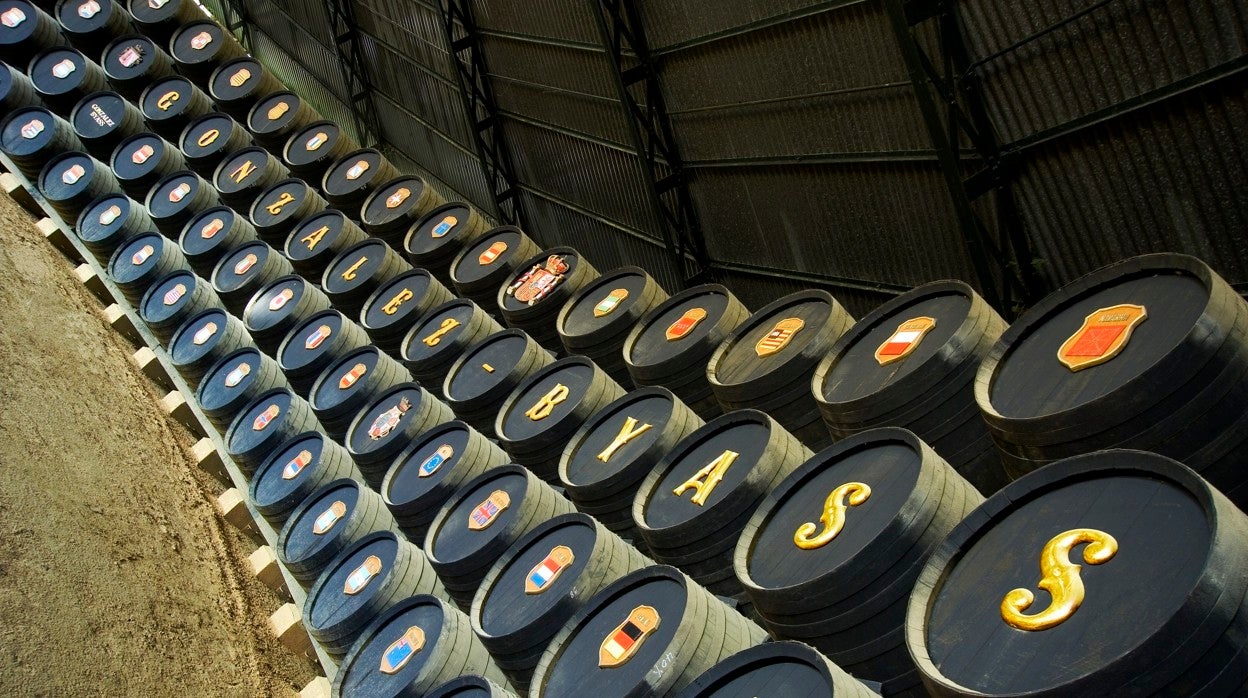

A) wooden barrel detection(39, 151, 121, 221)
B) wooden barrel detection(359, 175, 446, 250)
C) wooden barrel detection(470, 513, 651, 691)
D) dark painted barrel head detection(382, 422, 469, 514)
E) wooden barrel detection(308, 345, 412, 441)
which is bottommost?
wooden barrel detection(470, 513, 651, 691)

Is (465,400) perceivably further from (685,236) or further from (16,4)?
(16,4)

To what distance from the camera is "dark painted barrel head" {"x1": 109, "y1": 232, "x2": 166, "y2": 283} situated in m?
14.7

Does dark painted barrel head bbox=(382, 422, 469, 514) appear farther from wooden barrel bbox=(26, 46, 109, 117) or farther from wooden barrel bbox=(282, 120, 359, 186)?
wooden barrel bbox=(26, 46, 109, 117)

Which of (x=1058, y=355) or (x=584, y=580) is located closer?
(x=1058, y=355)

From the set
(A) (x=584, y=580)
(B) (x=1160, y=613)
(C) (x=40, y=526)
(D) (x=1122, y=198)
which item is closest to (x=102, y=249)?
(C) (x=40, y=526)

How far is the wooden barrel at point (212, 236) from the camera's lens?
48.3 ft

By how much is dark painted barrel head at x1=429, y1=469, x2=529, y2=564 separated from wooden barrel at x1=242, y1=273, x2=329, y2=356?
477 centimetres

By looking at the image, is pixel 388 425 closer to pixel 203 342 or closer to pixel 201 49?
pixel 203 342

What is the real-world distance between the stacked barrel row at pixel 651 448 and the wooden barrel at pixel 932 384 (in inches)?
0.6

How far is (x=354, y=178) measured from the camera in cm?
1543

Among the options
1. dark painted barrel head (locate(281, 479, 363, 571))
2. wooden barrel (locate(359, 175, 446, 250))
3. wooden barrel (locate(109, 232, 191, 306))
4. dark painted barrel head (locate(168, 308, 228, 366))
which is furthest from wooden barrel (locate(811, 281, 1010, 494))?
wooden barrel (locate(109, 232, 191, 306))

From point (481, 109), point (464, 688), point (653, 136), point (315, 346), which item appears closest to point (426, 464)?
point (464, 688)

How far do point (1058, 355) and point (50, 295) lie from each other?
13.1m

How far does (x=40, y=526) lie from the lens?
1152 cm
